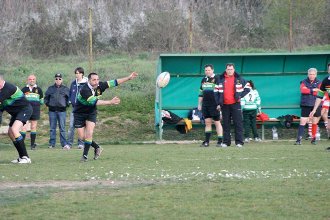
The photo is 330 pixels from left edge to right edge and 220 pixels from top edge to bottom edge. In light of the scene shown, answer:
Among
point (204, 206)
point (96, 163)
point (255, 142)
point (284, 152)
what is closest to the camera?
point (204, 206)

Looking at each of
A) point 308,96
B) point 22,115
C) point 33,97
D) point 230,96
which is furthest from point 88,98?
point 308,96

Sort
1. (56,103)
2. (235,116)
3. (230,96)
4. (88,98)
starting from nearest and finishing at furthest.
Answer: (88,98)
(230,96)
(235,116)
(56,103)

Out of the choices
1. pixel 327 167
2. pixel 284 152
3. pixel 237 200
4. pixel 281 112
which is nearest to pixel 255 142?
pixel 281 112

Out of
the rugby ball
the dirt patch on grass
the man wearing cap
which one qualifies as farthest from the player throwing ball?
the rugby ball

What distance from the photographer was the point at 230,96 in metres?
20.1

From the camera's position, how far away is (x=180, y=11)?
32.0 metres

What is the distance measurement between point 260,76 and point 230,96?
5.98 metres

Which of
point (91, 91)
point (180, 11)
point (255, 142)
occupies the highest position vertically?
point (180, 11)

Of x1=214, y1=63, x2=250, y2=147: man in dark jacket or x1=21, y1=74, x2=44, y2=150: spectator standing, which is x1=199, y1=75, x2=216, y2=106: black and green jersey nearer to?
x1=214, y1=63, x2=250, y2=147: man in dark jacket

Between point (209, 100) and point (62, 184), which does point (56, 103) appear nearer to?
point (209, 100)

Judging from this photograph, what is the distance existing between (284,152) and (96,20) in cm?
1889

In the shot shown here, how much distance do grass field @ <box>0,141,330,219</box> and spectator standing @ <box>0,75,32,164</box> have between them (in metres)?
0.43

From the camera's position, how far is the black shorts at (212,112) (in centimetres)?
2041

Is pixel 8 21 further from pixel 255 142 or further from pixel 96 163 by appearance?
pixel 96 163
